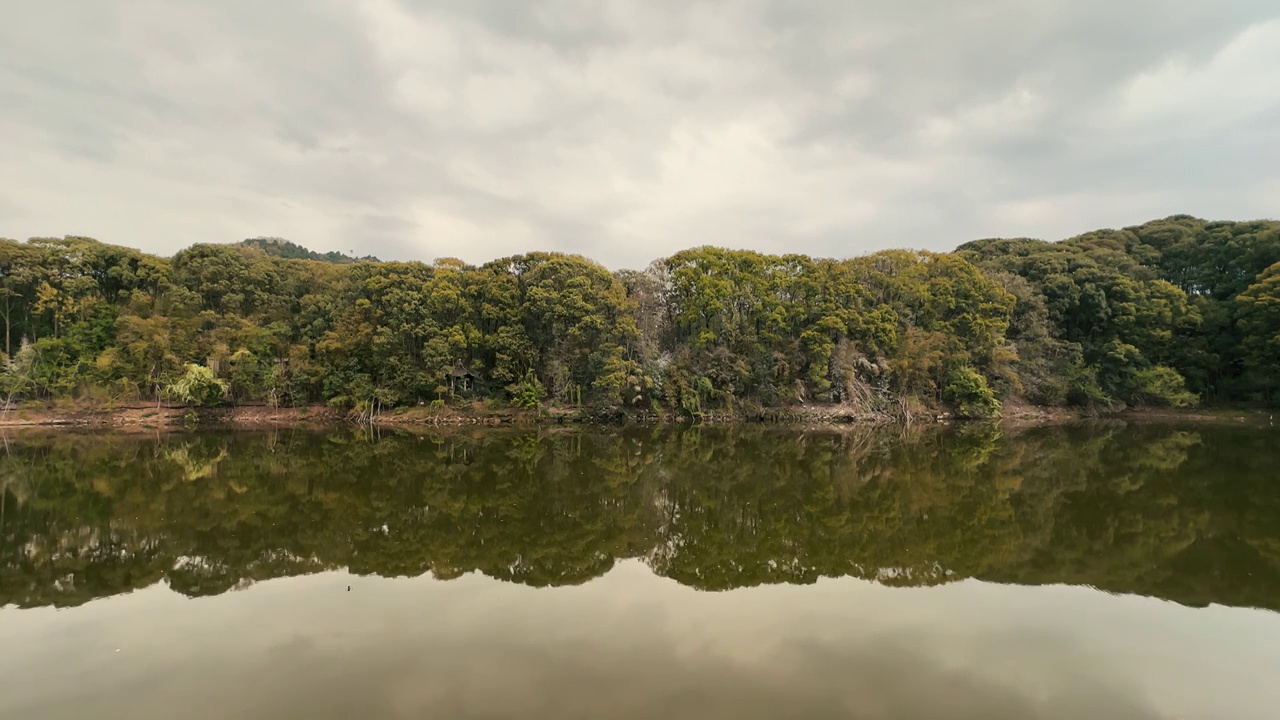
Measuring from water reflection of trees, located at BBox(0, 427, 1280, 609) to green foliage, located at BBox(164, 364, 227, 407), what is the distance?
9.33 metres

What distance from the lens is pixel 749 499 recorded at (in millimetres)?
14062

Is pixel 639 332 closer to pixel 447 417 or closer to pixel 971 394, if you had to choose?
pixel 447 417

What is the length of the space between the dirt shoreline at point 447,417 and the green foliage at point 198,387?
40.7 inches

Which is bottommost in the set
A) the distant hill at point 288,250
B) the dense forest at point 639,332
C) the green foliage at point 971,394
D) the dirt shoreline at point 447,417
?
the dirt shoreline at point 447,417

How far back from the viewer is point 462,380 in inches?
1377

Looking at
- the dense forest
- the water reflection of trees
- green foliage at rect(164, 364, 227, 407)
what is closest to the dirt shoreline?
the dense forest

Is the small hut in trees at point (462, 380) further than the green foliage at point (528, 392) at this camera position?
Yes

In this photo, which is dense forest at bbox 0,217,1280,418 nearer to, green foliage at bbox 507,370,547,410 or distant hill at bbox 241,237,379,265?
green foliage at bbox 507,370,547,410

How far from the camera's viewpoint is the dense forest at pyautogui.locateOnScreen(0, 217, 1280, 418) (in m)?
33.2

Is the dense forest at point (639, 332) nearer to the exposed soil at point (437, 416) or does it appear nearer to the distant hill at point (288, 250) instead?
the exposed soil at point (437, 416)

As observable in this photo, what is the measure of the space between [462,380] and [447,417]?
2.63 metres

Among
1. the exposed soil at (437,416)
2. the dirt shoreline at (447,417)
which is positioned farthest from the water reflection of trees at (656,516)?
the exposed soil at (437,416)

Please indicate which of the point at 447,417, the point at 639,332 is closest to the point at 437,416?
the point at 447,417

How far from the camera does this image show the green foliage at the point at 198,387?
31.2 meters
